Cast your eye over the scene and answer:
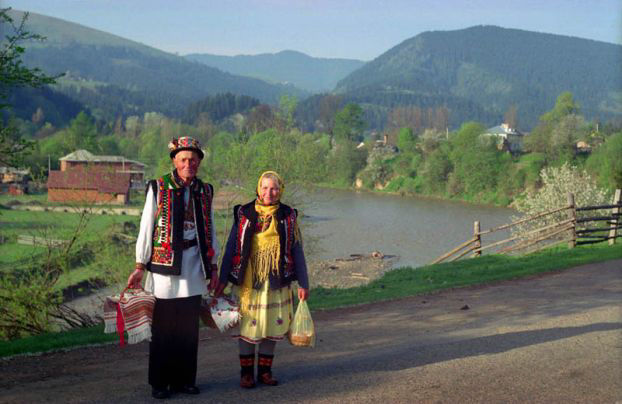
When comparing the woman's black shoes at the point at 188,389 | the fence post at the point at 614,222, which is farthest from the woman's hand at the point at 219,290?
the fence post at the point at 614,222

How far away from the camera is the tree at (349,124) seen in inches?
4865

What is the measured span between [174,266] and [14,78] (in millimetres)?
5763

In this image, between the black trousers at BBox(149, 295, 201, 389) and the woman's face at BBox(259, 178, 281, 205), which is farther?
the woman's face at BBox(259, 178, 281, 205)

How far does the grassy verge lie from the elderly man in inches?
106

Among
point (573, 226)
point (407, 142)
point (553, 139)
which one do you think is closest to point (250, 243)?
point (573, 226)

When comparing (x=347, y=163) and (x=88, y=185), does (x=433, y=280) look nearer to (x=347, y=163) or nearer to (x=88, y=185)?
(x=88, y=185)

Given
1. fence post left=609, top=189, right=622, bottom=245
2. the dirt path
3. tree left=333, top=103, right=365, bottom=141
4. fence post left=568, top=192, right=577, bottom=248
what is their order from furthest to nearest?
1. tree left=333, top=103, right=365, bottom=141
2. fence post left=609, top=189, right=622, bottom=245
3. fence post left=568, top=192, right=577, bottom=248
4. the dirt path

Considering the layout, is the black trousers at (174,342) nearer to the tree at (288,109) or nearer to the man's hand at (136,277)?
the man's hand at (136,277)

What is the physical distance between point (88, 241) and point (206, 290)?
8.67 m

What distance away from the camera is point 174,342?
19.4 ft

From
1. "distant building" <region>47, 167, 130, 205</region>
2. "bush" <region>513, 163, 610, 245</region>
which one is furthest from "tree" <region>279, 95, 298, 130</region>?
"bush" <region>513, 163, 610, 245</region>

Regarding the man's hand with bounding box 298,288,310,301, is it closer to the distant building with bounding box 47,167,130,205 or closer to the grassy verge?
the grassy verge

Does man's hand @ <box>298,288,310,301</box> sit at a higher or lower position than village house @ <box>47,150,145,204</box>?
lower

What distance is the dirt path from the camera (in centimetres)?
603
